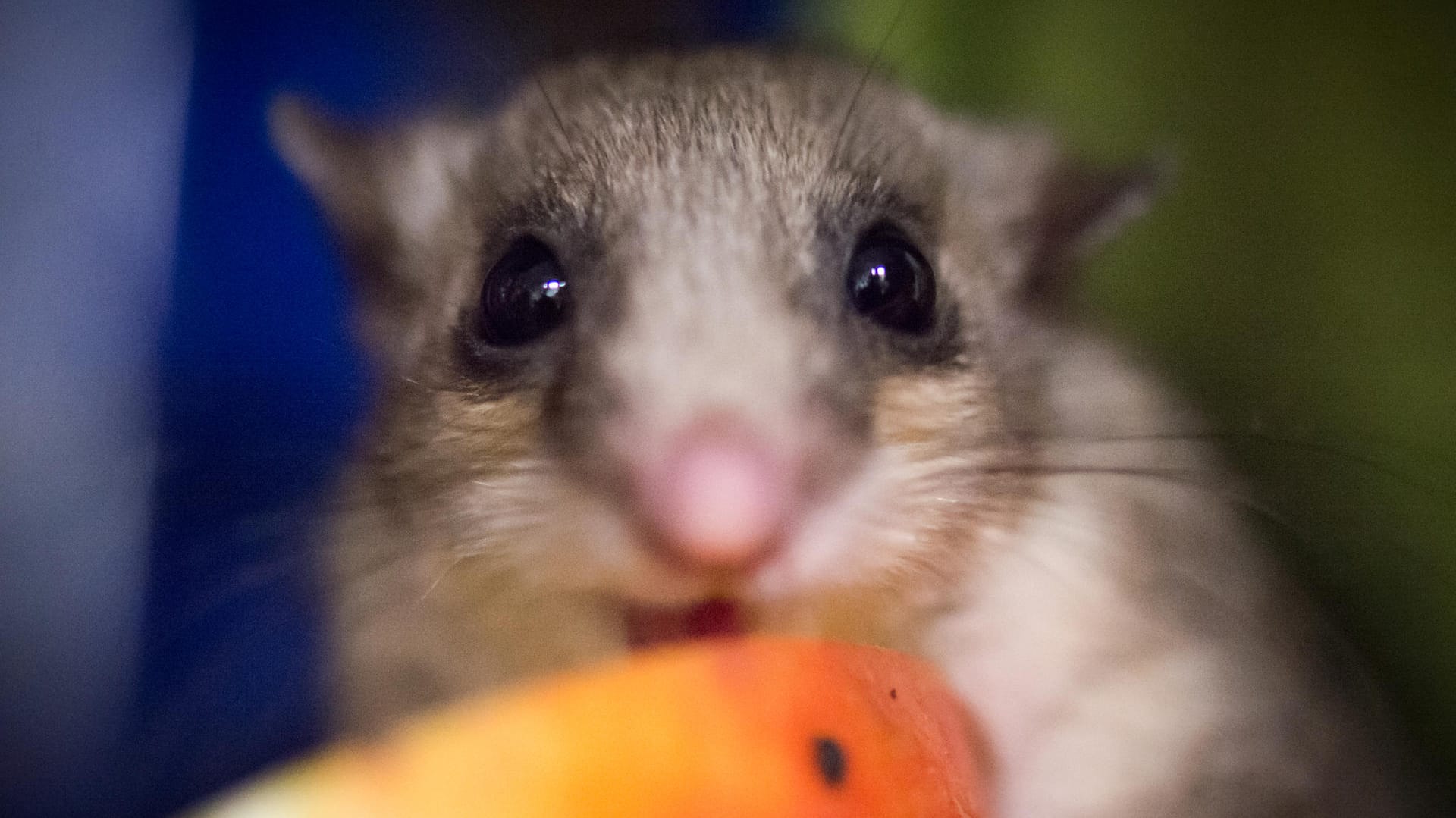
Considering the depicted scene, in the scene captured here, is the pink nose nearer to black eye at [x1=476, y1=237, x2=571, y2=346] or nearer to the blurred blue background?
black eye at [x1=476, y1=237, x2=571, y2=346]

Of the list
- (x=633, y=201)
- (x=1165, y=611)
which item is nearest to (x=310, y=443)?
(x=633, y=201)

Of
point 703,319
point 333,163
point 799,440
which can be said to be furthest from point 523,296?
point 333,163

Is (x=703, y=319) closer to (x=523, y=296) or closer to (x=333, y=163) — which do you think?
(x=523, y=296)

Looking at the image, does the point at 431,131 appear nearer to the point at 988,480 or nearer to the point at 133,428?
the point at 133,428

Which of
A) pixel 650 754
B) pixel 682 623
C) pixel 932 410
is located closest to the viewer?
pixel 650 754

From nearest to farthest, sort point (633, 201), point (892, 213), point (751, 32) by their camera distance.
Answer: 1. point (633, 201)
2. point (892, 213)
3. point (751, 32)

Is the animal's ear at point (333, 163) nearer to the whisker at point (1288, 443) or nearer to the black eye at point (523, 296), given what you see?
the black eye at point (523, 296)

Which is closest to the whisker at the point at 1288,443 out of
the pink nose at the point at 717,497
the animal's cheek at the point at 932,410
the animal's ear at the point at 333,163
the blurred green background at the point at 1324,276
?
the blurred green background at the point at 1324,276
